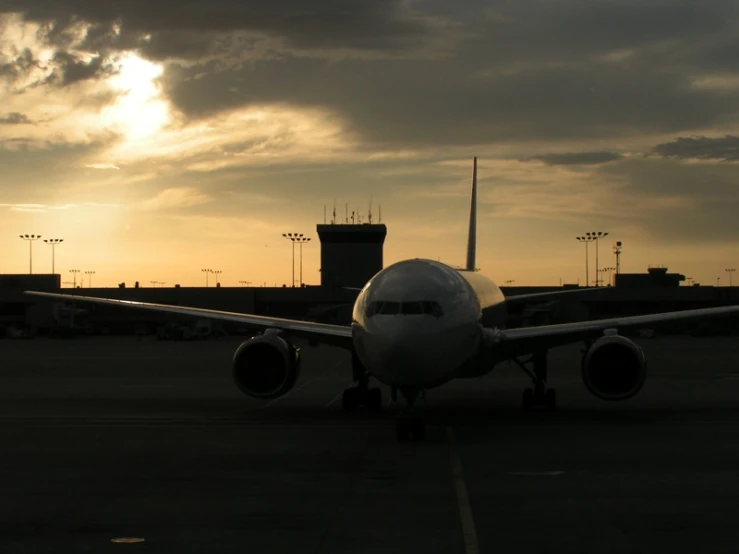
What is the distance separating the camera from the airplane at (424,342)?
2047cm

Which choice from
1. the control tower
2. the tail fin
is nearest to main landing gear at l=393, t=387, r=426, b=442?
the tail fin

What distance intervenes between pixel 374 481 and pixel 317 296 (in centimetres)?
10873

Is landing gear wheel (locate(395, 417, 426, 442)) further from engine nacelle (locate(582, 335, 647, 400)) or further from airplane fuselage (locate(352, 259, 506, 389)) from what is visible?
engine nacelle (locate(582, 335, 647, 400))

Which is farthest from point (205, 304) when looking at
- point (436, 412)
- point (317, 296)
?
point (436, 412)

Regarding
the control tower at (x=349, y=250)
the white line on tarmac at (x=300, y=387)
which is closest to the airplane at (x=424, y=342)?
the white line on tarmac at (x=300, y=387)

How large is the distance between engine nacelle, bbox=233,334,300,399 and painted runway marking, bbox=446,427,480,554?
6.68 metres

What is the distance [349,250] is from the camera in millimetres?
127375

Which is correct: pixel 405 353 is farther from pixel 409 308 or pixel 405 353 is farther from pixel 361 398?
pixel 361 398

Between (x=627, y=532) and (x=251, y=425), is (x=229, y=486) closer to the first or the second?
(x=627, y=532)

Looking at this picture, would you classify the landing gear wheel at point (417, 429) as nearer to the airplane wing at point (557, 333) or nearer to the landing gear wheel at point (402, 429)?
the landing gear wheel at point (402, 429)

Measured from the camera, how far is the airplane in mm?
20469

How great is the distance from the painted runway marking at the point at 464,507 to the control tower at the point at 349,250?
10779cm

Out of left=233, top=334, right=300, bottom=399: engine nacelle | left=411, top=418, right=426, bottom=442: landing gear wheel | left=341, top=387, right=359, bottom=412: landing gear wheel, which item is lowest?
left=341, top=387, right=359, bottom=412: landing gear wheel

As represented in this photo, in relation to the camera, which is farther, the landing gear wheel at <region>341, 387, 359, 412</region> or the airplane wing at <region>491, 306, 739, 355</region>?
the landing gear wheel at <region>341, 387, 359, 412</region>
